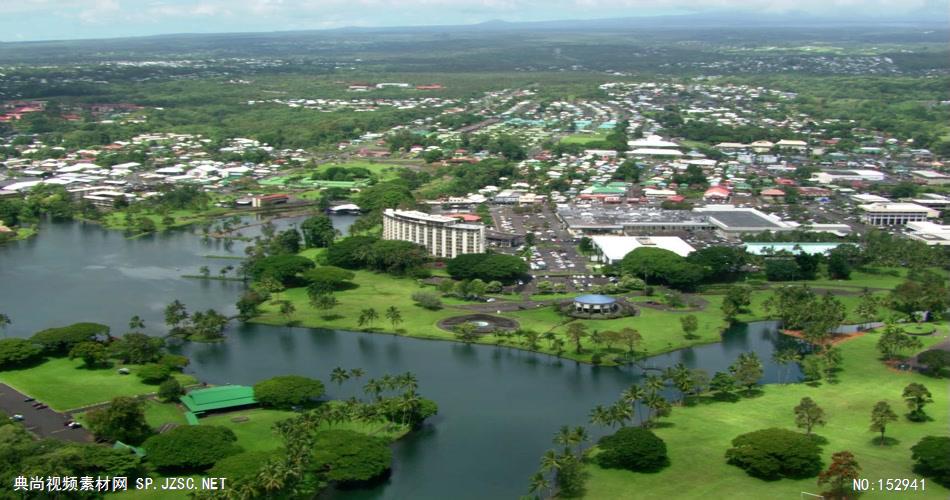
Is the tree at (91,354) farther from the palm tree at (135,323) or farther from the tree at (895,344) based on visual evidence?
the tree at (895,344)

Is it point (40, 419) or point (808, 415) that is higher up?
point (808, 415)

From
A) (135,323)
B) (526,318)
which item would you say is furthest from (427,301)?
(135,323)

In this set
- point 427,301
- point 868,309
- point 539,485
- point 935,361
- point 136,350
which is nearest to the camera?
point 539,485

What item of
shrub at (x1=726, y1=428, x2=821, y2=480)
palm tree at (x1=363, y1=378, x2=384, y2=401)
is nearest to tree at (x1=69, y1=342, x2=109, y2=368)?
palm tree at (x1=363, y1=378, x2=384, y2=401)

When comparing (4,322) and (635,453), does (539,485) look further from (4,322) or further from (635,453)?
(4,322)

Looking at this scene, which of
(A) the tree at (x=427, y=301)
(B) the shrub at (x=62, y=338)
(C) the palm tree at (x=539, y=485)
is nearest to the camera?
(C) the palm tree at (x=539, y=485)

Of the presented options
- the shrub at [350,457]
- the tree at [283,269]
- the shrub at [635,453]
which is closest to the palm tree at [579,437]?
the shrub at [635,453]
